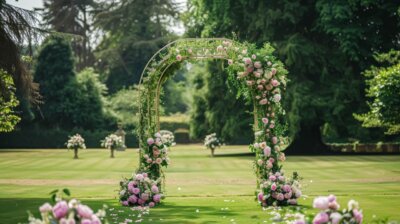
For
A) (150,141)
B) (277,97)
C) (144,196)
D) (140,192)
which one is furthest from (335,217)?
(150,141)

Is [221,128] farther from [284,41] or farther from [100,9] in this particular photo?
[100,9]

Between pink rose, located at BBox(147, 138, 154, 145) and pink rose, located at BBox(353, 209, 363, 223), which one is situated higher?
pink rose, located at BBox(147, 138, 154, 145)

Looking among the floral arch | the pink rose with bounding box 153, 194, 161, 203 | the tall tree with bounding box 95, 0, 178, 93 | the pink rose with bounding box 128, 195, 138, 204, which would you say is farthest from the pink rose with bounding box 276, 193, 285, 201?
the tall tree with bounding box 95, 0, 178, 93

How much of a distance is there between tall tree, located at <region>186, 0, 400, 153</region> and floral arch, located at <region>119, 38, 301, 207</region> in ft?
61.6

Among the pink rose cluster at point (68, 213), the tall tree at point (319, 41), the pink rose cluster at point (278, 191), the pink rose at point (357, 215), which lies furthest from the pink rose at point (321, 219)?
the tall tree at point (319, 41)

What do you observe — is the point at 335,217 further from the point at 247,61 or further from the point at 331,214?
the point at 247,61

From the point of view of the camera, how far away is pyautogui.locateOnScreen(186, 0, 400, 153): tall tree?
33.4 m

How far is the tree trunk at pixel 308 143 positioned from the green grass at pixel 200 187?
6971mm

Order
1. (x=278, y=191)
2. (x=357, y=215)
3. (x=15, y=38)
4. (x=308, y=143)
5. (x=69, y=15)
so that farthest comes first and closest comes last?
(x=69, y=15), (x=308, y=143), (x=15, y=38), (x=278, y=191), (x=357, y=215)

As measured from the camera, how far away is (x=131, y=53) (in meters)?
64.5

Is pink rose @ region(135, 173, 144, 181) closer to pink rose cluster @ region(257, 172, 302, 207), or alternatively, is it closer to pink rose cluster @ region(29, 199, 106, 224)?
pink rose cluster @ region(257, 172, 302, 207)

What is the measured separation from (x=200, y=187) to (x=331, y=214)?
1368cm

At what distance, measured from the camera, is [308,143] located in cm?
3853

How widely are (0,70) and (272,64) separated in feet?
25.7
